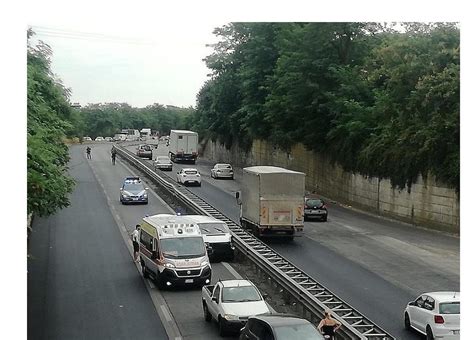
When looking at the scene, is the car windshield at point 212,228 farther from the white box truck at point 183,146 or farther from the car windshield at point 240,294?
the white box truck at point 183,146

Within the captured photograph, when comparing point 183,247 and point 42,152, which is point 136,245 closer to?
point 183,247

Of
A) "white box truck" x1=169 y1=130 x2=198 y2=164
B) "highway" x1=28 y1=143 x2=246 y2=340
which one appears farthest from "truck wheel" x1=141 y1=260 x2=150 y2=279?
"white box truck" x1=169 y1=130 x2=198 y2=164

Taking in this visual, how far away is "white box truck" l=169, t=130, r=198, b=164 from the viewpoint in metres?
56.9

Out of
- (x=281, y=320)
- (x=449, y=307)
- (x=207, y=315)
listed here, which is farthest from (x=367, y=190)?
(x=281, y=320)

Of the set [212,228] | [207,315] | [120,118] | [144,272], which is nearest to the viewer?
[207,315]

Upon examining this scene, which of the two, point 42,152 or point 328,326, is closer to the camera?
point 328,326

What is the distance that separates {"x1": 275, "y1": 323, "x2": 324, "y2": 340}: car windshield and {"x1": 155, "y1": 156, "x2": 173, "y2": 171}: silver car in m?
37.7

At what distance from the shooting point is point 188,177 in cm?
4775

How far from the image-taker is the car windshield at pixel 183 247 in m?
22.5

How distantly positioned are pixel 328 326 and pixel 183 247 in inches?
301
